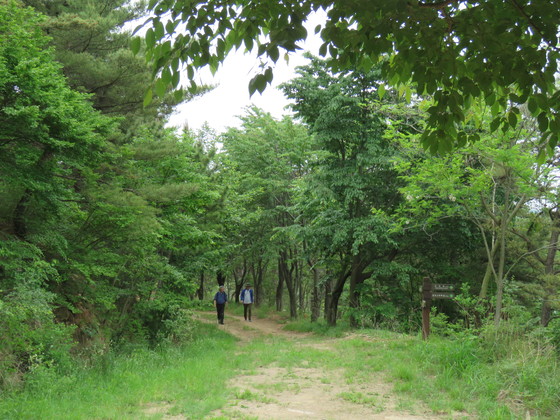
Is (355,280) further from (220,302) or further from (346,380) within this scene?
(346,380)

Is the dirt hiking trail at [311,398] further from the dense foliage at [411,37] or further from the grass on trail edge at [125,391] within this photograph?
the dense foliage at [411,37]

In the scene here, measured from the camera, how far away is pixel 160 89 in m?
2.61

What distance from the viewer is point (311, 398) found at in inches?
254

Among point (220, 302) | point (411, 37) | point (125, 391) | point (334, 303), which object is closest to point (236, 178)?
point (220, 302)

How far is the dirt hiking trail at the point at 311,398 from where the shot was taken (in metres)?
5.61

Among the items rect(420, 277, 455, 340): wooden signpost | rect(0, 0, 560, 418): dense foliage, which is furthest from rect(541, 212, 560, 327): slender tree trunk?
rect(420, 277, 455, 340): wooden signpost

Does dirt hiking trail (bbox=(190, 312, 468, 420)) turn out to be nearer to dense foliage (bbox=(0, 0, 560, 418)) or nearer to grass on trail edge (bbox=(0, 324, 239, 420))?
grass on trail edge (bbox=(0, 324, 239, 420))

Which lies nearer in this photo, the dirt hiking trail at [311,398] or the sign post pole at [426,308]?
the dirt hiking trail at [311,398]

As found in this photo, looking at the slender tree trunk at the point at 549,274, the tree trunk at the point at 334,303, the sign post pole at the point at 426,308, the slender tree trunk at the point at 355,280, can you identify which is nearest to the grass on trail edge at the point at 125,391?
the sign post pole at the point at 426,308

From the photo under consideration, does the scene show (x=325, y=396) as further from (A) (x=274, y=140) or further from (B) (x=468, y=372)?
(A) (x=274, y=140)

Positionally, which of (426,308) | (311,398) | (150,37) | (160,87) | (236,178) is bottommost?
(311,398)

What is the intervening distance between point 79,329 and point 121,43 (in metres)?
6.84

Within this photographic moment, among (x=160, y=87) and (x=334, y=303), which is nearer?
(x=160, y=87)

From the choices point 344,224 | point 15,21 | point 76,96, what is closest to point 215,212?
point 344,224
